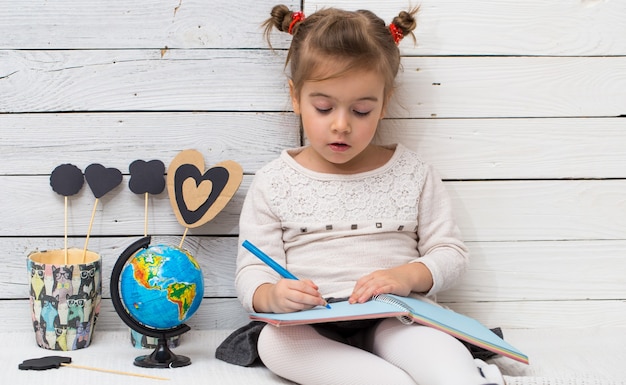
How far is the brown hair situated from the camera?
4.20ft

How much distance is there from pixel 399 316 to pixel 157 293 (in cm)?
37

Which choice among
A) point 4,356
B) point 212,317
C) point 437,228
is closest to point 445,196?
point 437,228

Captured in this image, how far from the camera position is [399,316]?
3.76ft

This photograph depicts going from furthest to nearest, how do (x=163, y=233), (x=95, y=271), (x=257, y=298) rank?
(x=163, y=233) → (x=95, y=271) → (x=257, y=298)

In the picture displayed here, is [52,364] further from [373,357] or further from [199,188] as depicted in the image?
[373,357]

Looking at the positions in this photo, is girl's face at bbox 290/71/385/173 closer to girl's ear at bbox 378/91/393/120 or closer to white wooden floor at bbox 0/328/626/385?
girl's ear at bbox 378/91/393/120

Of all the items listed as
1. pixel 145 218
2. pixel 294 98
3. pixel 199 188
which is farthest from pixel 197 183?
pixel 294 98

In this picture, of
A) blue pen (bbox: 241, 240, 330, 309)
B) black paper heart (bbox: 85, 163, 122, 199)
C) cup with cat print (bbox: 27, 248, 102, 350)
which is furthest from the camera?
black paper heart (bbox: 85, 163, 122, 199)

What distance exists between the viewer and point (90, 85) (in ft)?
4.74

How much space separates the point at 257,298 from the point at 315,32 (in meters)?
0.45

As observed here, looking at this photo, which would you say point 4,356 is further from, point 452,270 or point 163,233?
point 452,270

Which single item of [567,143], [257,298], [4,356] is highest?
[567,143]

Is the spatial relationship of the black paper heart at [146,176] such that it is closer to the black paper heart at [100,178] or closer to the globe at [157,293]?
the black paper heart at [100,178]

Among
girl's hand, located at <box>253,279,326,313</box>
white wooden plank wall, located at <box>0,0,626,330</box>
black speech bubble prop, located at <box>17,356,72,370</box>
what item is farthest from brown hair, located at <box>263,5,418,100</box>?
black speech bubble prop, located at <box>17,356,72,370</box>
